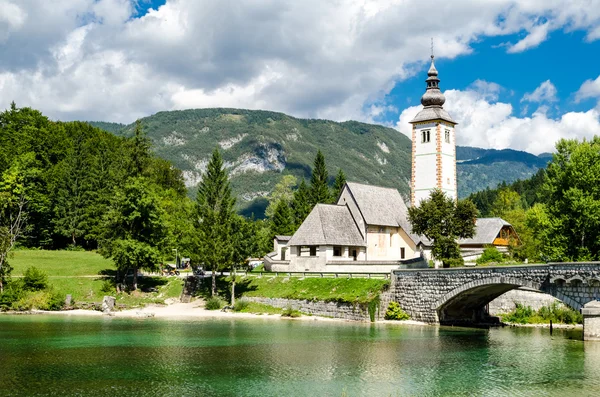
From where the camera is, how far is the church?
2520 inches

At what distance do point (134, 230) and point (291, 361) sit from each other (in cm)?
3884

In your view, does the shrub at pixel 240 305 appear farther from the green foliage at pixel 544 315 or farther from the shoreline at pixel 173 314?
the green foliage at pixel 544 315

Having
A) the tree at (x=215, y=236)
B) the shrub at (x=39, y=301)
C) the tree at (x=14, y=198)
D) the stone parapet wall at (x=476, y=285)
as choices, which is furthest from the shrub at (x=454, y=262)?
the tree at (x=14, y=198)

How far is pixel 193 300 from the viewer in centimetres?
6256

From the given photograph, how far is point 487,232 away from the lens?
283ft

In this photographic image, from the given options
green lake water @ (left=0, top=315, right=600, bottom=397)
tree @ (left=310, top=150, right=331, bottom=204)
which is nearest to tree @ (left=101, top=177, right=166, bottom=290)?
green lake water @ (left=0, top=315, right=600, bottom=397)

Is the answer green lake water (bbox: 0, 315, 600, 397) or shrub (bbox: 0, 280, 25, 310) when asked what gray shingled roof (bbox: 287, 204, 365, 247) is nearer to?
green lake water (bbox: 0, 315, 600, 397)

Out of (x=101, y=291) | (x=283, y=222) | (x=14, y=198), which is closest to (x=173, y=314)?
(x=101, y=291)

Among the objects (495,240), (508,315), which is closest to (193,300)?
(508,315)

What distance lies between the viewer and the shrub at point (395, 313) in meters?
49.8

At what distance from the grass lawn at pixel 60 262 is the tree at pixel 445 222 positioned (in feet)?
117

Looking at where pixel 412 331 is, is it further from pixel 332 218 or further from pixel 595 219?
pixel 332 218

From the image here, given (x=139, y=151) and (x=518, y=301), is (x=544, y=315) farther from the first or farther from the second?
(x=139, y=151)

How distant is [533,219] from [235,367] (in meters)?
45.7
